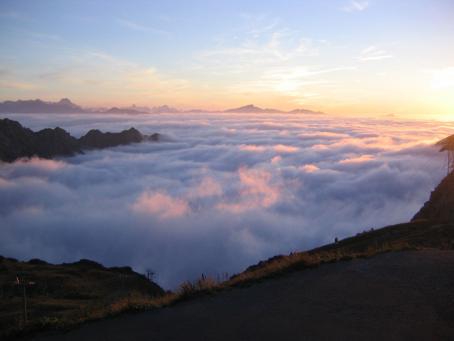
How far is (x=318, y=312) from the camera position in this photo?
8.30m

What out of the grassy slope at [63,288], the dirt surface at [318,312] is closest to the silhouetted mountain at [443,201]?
the grassy slope at [63,288]

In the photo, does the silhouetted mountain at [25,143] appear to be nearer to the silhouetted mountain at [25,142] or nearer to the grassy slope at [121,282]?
the silhouetted mountain at [25,142]

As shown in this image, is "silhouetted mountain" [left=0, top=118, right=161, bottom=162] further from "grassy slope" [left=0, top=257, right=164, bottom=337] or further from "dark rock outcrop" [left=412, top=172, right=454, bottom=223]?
"dark rock outcrop" [left=412, top=172, right=454, bottom=223]

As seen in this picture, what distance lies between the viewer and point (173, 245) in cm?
9681

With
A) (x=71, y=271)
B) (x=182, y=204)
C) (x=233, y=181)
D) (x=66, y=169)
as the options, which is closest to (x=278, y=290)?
(x=71, y=271)

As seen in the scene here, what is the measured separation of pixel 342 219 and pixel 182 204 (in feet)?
152

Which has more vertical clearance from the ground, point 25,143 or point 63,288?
point 25,143

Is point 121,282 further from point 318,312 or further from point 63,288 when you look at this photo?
point 318,312

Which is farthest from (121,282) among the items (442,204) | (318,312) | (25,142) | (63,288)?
(25,142)

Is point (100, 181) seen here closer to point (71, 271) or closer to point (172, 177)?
point (172, 177)

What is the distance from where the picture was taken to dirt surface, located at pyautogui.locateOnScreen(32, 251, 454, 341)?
7457 mm

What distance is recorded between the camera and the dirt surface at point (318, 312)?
746 centimetres

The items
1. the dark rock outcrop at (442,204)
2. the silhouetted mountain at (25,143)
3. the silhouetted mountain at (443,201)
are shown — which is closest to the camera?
the dark rock outcrop at (442,204)

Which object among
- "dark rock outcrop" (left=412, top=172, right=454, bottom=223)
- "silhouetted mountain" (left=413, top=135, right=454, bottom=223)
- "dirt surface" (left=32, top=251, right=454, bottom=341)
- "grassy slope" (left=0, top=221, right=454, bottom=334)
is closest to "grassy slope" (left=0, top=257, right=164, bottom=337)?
"grassy slope" (left=0, top=221, right=454, bottom=334)
